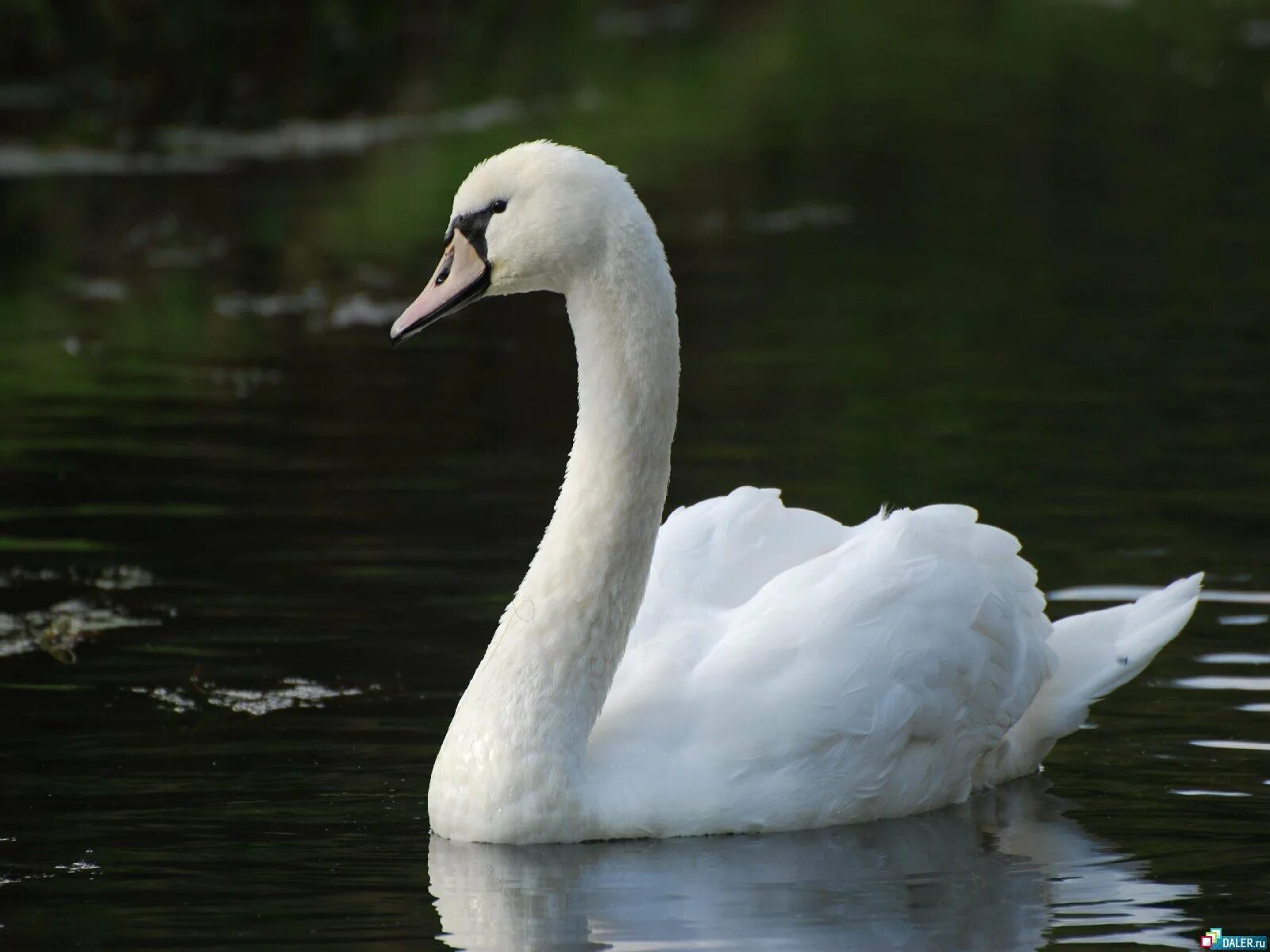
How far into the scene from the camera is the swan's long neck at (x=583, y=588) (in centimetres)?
678

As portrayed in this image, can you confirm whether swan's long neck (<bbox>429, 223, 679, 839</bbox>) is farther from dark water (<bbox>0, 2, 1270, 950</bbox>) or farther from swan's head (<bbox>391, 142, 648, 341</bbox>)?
dark water (<bbox>0, 2, 1270, 950</bbox>)

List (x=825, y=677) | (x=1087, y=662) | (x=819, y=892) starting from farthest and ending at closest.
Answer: (x=1087, y=662), (x=825, y=677), (x=819, y=892)

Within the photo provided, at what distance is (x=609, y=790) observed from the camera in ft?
22.2

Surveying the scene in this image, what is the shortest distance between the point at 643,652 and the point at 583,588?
390mm

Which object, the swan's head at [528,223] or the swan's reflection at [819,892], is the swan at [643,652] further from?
the swan's reflection at [819,892]

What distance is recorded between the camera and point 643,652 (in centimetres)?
728

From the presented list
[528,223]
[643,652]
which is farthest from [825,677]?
[528,223]

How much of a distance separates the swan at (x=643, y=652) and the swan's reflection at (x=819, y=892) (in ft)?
0.39

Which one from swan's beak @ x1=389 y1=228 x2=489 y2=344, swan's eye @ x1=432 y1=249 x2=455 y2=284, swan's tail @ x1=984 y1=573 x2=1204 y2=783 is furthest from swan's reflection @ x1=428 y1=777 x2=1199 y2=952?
swan's eye @ x1=432 y1=249 x2=455 y2=284

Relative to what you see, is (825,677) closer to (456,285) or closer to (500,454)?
(456,285)

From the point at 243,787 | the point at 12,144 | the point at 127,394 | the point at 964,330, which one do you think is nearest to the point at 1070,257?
the point at 964,330

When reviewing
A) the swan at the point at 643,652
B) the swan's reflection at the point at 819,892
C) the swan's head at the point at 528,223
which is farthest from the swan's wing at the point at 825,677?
the swan's head at the point at 528,223

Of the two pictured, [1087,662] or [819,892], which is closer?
[819,892]

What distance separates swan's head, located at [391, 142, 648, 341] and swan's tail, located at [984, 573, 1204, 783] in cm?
204
